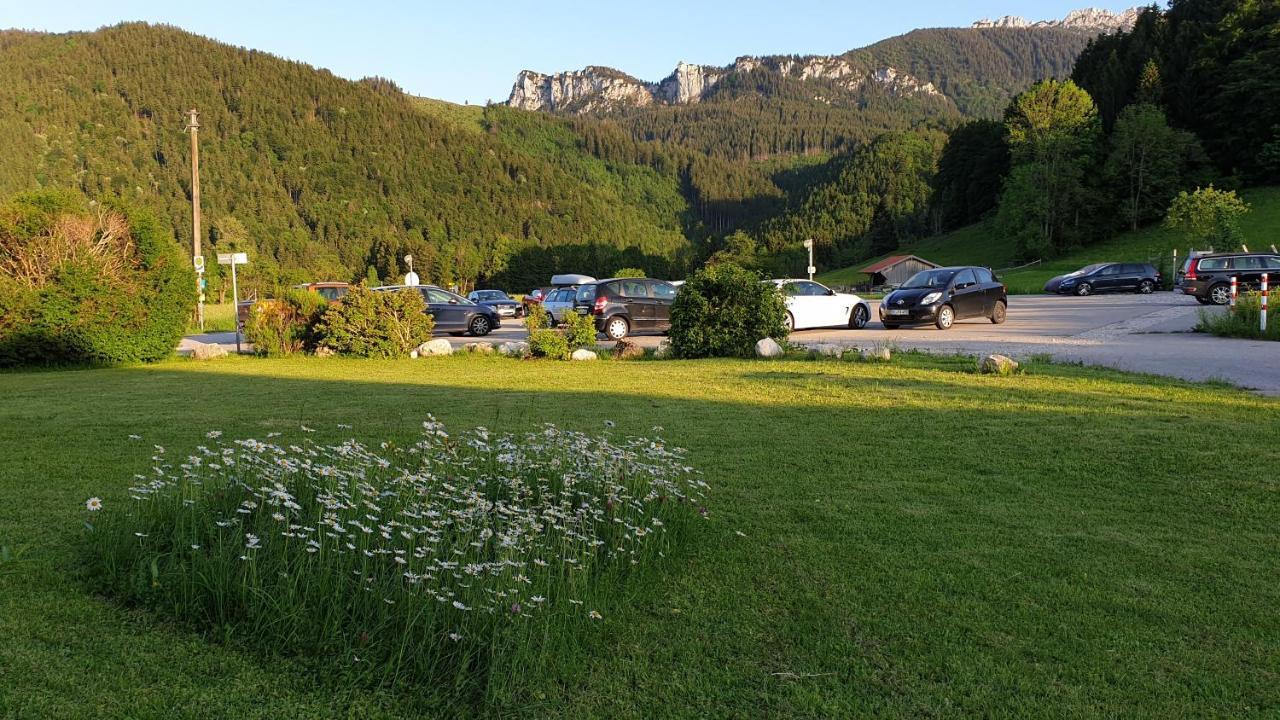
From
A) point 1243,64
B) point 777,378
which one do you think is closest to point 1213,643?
point 777,378

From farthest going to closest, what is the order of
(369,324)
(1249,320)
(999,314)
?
(999,314), (369,324), (1249,320)

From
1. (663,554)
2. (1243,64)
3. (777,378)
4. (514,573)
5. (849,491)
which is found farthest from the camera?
(1243,64)

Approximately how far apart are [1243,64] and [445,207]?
129878mm

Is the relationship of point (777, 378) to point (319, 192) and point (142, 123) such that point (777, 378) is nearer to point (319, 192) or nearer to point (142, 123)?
point (319, 192)

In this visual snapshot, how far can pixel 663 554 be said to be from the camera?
4.34m

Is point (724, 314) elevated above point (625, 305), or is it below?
below

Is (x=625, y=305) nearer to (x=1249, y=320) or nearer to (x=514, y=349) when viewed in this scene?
(x=514, y=349)

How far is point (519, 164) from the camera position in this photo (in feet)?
617

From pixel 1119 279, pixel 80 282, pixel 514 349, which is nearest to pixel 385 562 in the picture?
pixel 514 349

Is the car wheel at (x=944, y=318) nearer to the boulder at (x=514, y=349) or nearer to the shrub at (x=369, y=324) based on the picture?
the boulder at (x=514, y=349)

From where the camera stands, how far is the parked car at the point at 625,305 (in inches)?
896

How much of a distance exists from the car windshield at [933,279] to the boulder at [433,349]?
42.6 ft

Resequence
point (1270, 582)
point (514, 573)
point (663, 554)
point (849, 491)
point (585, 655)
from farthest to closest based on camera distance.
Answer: point (849, 491) → point (663, 554) → point (1270, 582) → point (514, 573) → point (585, 655)

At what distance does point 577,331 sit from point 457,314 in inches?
414
